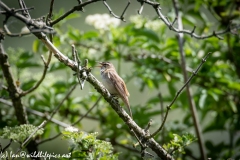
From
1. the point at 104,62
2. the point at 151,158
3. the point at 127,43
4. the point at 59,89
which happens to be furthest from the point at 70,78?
the point at 151,158

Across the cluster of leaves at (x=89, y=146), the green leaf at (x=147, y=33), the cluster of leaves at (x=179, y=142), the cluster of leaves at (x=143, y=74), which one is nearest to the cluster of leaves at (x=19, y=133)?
the cluster of leaves at (x=89, y=146)

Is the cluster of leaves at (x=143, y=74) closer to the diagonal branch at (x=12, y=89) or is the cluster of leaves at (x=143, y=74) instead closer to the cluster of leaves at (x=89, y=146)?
the diagonal branch at (x=12, y=89)

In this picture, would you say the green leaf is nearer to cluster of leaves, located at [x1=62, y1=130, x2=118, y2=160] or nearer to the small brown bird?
the small brown bird

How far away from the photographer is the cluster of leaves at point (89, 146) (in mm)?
2398

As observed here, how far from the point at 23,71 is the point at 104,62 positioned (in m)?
1.04

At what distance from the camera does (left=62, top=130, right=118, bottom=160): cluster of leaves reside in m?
2.40

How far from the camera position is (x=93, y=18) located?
16.3 feet

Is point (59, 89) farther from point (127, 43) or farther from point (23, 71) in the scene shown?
point (127, 43)

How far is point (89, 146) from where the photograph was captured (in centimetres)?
246

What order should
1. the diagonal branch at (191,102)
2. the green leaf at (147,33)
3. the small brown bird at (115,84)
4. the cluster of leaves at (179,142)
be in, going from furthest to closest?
the green leaf at (147,33), the diagonal branch at (191,102), the small brown bird at (115,84), the cluster of leaves at (179,142)

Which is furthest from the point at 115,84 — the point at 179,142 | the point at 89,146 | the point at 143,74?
the point at 89,146

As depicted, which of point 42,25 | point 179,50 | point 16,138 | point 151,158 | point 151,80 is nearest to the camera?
point 42,25

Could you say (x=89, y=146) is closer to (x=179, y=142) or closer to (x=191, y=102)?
(x=179, y=142)

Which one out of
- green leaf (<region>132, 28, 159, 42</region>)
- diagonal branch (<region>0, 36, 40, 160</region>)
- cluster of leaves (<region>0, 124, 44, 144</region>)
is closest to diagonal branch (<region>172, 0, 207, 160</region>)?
green leaf (<region>132, 28, 159, 42</region>)
